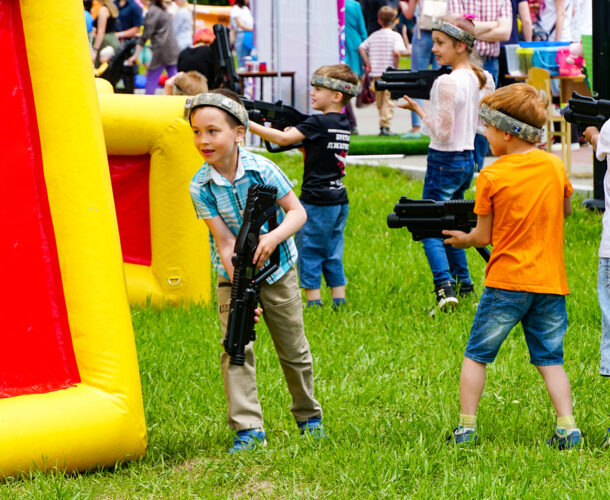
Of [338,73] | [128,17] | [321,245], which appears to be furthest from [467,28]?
[128,17]

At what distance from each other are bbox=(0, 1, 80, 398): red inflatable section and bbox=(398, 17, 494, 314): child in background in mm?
2853

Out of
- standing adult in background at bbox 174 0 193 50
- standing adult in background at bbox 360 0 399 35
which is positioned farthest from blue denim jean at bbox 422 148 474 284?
standing adult in background at bbox 174 0 193 50

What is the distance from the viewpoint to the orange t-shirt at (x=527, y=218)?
379cm

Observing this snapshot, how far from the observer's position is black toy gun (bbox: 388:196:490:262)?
13.3ft

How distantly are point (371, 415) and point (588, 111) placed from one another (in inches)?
62.6

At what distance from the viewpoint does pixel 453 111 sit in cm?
612

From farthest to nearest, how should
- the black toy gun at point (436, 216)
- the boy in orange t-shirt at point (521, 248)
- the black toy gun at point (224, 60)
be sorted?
the black toy gun at point (224, 60), the black toy gun at point (436, 216), the boy in orange t-shirt at point (521, 248)

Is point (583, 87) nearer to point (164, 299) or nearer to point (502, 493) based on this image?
point (164, 299)

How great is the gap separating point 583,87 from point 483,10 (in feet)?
4.51

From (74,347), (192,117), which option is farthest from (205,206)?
(74,347)

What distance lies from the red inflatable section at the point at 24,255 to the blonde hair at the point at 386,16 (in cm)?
1124

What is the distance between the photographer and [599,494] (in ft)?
11.3

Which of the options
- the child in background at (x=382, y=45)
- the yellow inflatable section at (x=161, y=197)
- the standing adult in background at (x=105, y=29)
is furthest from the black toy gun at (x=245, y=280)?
the standing adult in background at (x=105, y=29)

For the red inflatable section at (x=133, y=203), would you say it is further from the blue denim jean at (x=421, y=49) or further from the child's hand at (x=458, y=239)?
the blue denim jean at (x=421, y=49)
